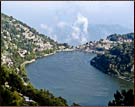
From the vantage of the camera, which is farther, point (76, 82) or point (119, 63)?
point (119, 63)

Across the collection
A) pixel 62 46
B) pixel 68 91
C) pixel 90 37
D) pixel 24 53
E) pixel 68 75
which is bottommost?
pixel 68 91

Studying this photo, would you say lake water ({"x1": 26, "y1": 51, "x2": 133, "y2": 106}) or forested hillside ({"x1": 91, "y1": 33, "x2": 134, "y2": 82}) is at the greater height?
forested hillside ({"x1": 91, "y1": 33, "x2": 134, "y2": 82})

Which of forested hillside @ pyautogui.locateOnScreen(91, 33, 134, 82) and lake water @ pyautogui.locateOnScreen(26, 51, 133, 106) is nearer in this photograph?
lake water @ pyautogui.locateOnScreen(26, 51, 133, 106)

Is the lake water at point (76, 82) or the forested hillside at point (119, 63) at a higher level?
the forested hillside at point (119, 63)

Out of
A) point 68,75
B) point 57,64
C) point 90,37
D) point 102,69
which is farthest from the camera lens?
point 90,37

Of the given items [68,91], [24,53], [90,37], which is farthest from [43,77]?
[90,37]

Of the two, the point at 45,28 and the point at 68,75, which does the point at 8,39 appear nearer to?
the point at 68,75

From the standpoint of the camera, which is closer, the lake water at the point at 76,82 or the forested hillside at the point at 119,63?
the lake water at the point at 76,82

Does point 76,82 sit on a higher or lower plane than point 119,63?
lower
